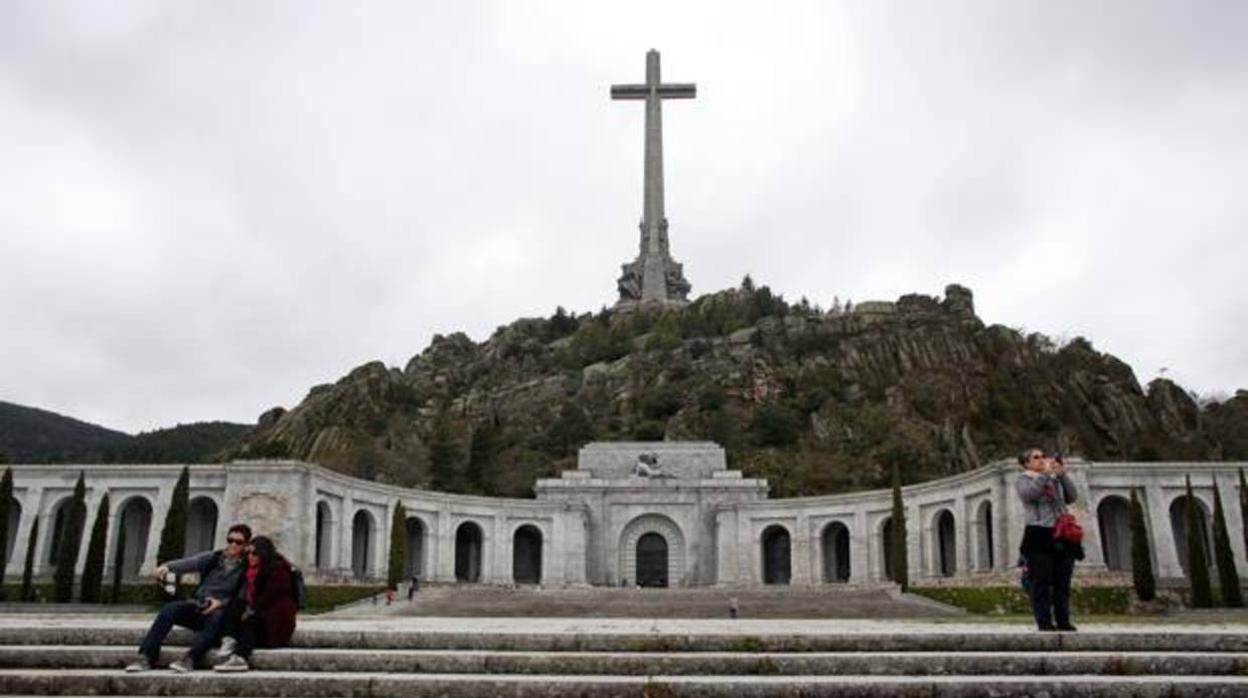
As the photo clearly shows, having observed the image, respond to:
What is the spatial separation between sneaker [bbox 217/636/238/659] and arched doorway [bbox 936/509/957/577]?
40057mm

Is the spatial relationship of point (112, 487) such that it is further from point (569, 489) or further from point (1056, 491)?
point (1056, 491)

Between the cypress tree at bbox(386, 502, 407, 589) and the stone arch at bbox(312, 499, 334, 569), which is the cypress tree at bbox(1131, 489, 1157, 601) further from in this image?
the stone arch at bbox(312, 499, 334, 569)

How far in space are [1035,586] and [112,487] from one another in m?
41.6

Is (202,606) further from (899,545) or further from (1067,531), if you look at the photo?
(899,545)

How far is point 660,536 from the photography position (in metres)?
56.7

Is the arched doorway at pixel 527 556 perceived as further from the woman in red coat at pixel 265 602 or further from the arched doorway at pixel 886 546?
the woman in red coat at pixel 265 602

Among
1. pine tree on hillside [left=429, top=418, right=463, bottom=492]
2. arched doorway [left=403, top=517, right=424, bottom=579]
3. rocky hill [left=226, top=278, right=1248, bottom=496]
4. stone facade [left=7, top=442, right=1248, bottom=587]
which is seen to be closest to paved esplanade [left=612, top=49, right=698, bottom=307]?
rocky hill [left=226, top=278, right=1248, bottom=496]

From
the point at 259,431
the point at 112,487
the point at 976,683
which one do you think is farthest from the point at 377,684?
the point at 259,431

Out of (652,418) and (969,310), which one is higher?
(969,310)

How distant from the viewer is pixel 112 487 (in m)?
45.2

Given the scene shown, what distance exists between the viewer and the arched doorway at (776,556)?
55938 millimetres

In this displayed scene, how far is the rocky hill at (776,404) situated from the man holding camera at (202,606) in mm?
56814

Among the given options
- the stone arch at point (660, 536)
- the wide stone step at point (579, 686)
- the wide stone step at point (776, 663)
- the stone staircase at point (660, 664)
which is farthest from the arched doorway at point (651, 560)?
the wide stone step at point (579, 686)

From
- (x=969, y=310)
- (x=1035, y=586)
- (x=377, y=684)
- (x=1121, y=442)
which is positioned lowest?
(x=377, y=684)
